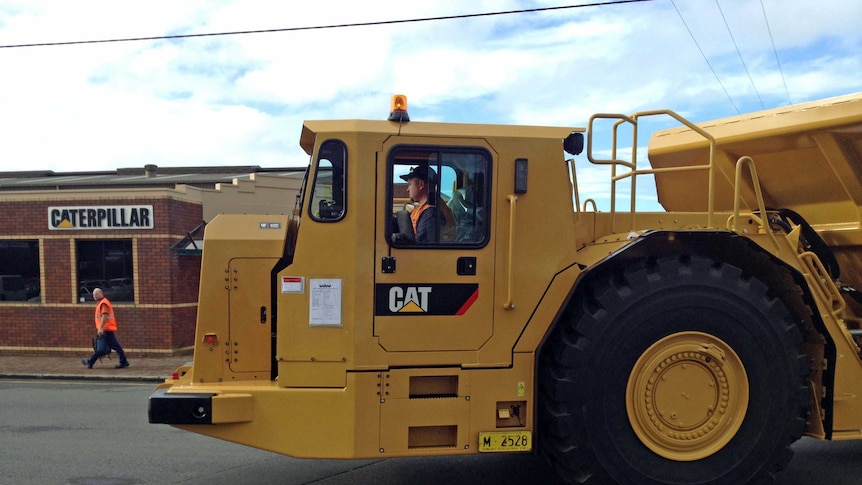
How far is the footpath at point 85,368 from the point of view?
11.0 meters

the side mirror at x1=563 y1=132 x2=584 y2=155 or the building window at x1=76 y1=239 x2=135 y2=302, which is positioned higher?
the side mirror at x1=563 y1=132 x2=584 y2=155

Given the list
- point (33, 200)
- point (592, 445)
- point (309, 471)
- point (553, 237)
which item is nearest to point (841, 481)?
point (592, 445)

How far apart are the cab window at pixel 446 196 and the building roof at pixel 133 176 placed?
16942mm

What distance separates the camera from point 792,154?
4.45m

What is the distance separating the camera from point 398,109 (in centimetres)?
370

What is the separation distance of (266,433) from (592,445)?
6.56 ft

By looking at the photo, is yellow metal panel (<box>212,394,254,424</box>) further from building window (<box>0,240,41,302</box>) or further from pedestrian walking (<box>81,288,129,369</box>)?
building window (<box>0,240,41,302</box>)

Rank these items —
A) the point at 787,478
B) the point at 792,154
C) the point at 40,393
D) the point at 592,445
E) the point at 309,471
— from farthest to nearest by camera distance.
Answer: the point at 40,393
the point at 309,471
the point at 787,478
the point at 792,154
the point at 592,445

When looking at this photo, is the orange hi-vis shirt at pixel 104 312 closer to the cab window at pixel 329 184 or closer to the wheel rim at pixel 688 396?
the cab window at pixel 329 184

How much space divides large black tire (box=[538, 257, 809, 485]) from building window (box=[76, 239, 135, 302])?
12.7 metres

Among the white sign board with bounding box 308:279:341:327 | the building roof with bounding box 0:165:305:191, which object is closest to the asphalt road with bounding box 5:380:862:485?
the white sign board with bounding box 308:279:341:327

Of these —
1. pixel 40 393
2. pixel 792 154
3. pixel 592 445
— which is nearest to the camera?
pixel 592 445

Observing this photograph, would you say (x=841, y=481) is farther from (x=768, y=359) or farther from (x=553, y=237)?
(x=553, y=237)

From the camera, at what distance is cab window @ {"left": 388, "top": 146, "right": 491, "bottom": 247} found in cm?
366
